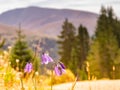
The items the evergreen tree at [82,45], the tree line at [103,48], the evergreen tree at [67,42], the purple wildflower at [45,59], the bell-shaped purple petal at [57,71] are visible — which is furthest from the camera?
the evergreen tree at [67,42]

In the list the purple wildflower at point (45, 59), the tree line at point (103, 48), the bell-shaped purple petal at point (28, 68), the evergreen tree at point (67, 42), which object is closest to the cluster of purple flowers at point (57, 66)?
the purple wildflower at point (45, 59)

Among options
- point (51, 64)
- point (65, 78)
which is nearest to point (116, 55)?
point (65, 78)

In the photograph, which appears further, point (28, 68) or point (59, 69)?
point (28, 68)

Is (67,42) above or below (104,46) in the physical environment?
above

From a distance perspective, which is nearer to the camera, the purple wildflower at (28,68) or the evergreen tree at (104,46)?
the purple wildflower at (28,68)

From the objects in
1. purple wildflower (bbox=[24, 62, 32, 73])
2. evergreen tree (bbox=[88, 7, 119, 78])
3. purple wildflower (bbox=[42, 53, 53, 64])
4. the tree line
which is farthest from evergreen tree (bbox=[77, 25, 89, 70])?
purple wildflower (bbox=[42, 53, 53, 64])

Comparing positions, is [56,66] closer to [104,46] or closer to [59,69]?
[59,69]

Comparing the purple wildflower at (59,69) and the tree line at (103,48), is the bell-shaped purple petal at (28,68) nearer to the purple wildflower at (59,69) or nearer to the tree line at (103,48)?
the purple wildflower at (59,69)

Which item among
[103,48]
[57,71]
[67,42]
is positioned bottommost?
[57,71]

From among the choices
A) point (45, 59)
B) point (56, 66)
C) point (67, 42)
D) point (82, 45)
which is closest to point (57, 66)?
point (56, 66)

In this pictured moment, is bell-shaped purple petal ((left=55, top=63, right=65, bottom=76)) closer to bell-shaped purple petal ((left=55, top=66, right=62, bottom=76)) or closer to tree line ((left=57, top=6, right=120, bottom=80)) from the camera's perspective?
bell-shaped purple petal ((left=55, top=66, right=62, bottom=76))

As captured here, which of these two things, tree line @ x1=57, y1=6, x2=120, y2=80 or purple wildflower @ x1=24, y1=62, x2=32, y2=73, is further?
tree line @ x1=57, y1=6, x2=120, y2=80

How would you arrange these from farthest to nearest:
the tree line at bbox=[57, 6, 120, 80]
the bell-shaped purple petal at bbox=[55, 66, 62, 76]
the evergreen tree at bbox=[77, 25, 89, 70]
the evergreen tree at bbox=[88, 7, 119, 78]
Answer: the evergreen tree at bbox=[77, 25, 89, 70]
the evergreen tree at bbox=[88, 7, 119, 78]
the tree line at bbox=[57, 6, 120, 80]
the bell-shaped purple petal at bbox=[55, 66, 62, 76]

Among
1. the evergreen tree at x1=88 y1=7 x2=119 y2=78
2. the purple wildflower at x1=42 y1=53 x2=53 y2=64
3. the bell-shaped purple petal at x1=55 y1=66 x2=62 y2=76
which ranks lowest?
the bell-shaped purple petal at x1=55 y1=66 x2=62 y2=76
